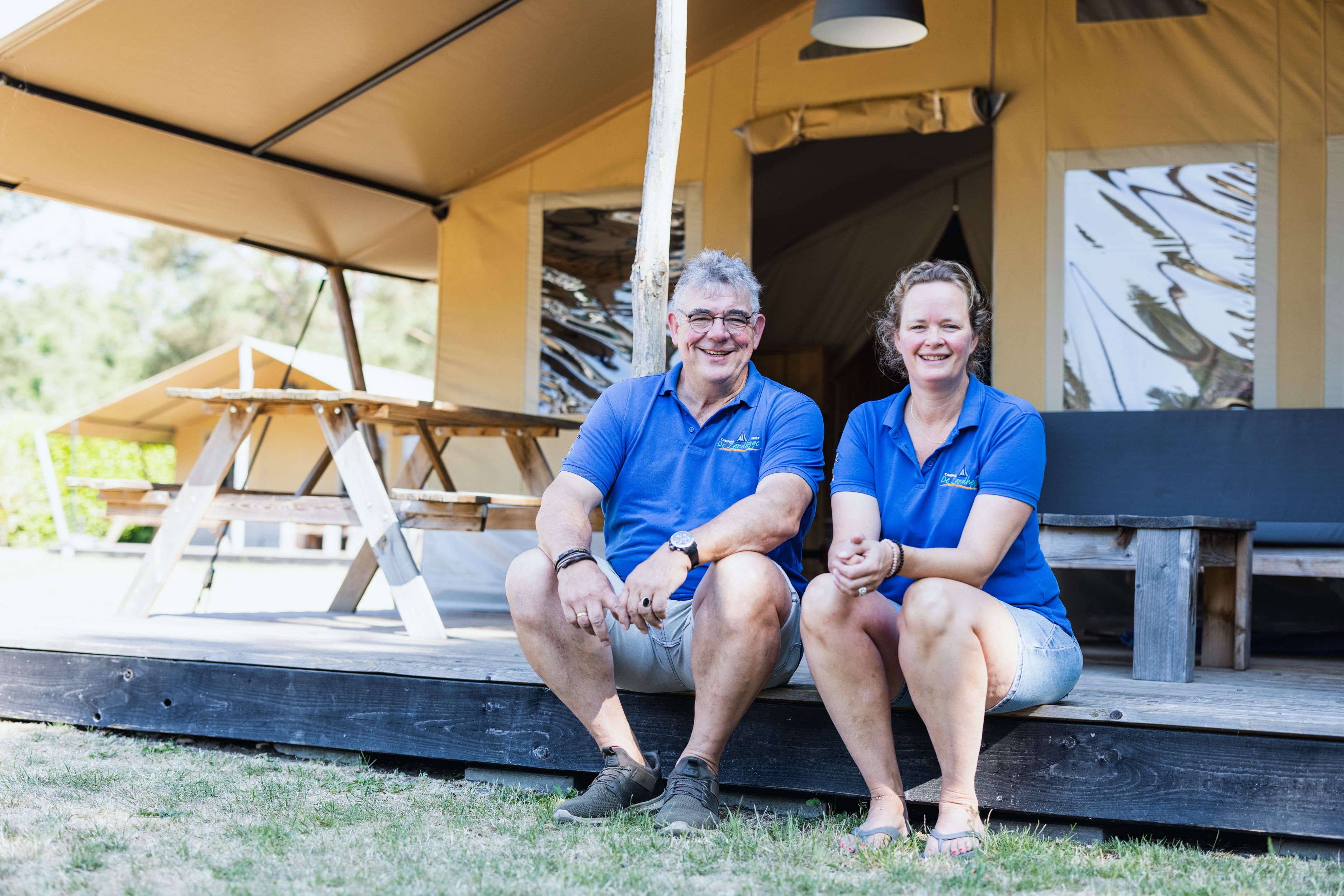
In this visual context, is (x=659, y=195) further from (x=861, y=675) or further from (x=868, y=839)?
(x=868, y=839)

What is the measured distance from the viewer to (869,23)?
3975mm

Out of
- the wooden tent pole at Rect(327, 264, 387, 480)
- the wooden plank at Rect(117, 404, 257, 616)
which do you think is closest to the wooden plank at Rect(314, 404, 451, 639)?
the wooden plank at Rect(117, 404, 257, 616)

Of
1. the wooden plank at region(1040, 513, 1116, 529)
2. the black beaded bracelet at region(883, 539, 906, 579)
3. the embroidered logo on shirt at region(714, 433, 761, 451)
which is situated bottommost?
the black beaded bracelet at region(883, 539, 906, 579)

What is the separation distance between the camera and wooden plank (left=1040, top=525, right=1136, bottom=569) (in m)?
2.78

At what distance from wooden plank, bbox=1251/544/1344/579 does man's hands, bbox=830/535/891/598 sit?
1964 mm

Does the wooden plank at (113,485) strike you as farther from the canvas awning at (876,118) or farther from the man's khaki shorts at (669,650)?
the canvas awning at (876,118)

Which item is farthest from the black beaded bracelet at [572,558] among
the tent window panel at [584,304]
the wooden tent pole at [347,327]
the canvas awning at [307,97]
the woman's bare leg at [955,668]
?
the wooden tent pole at [347,327]

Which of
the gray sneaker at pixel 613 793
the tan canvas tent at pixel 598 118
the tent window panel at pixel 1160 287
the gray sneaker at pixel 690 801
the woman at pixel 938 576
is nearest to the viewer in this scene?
the woman at pixel 938 576

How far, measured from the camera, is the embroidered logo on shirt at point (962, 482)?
6.80ft

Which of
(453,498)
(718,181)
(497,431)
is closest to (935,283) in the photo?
(453,498)

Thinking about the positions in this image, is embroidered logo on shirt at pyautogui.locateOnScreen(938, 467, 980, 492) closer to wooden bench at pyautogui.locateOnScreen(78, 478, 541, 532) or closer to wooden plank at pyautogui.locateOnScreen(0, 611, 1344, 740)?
wooden plank at pyautogui.locateOnScreen(0, 611, 1344, 740)

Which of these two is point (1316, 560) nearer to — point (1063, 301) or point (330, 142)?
point (1063, 301)

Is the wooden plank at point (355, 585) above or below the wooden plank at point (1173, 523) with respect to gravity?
below

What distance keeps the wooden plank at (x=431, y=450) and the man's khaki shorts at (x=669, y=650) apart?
2.17m
